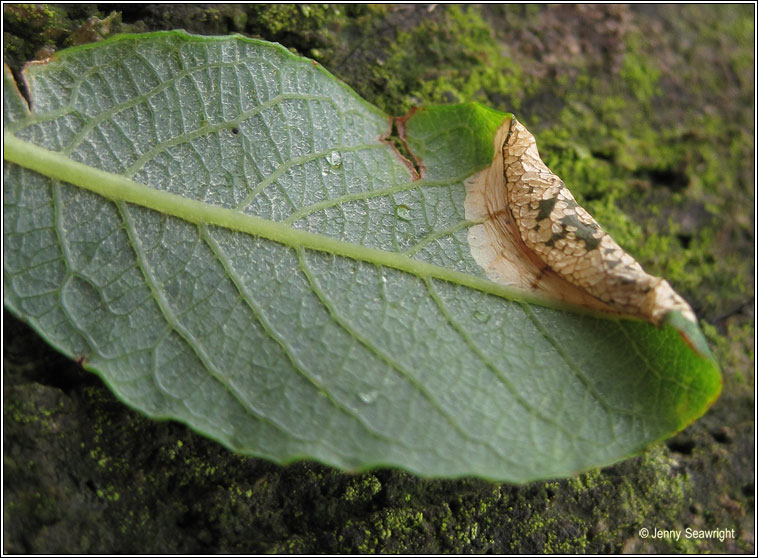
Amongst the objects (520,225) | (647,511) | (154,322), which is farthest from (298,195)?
(647,511)

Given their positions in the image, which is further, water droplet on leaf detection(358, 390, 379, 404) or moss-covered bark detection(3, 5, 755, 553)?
moss-covered bark detection(3, 5, 755, 553)

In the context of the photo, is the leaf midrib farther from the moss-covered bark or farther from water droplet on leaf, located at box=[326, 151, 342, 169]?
the moss-covered bark

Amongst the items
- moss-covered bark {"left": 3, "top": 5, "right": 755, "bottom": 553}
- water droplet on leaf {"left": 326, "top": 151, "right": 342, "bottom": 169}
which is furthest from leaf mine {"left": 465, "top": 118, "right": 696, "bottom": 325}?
moss-covered bark {"left": 3, "top": 5, "right": 755, "bottom": 553}

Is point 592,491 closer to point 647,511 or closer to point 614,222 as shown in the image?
point 647,511

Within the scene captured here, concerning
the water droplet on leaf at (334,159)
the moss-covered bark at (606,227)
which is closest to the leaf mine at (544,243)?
the water droplet on leaf at (334,159)

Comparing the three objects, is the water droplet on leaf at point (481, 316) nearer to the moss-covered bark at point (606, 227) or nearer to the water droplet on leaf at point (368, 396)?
the water droplet on leaf at point (368, 396)

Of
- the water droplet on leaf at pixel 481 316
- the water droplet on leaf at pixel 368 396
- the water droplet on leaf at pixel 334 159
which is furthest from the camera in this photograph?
the water droplet on leaf at pixel 334 159

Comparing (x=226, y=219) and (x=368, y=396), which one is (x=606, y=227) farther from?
(x=226, y=219)
